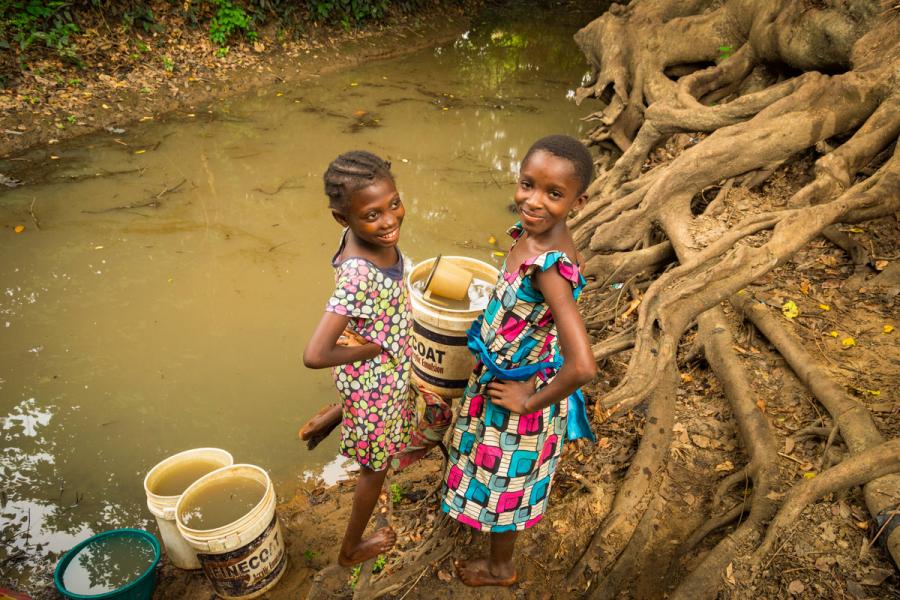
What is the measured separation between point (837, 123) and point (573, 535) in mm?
3309

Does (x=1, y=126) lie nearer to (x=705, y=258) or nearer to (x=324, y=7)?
(x=324, y=7)

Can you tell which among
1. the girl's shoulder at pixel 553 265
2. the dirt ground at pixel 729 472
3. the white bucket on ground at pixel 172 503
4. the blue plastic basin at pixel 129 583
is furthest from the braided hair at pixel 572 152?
the blue plastic basin at pixel 129 583

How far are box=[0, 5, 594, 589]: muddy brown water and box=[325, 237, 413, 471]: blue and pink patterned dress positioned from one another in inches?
57.7

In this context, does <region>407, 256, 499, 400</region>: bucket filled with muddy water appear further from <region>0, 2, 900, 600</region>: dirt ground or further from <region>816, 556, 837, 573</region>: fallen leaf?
<region>816, 556, 837, 573</region>: fallen leaf

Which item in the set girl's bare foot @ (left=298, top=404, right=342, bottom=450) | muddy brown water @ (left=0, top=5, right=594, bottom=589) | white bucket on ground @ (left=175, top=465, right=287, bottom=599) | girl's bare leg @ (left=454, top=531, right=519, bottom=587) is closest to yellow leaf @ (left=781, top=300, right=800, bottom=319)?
girl's bare leg @ (left=454, top=531, right=519, bottom=587)

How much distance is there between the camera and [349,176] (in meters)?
1.95

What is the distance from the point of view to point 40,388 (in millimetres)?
3949

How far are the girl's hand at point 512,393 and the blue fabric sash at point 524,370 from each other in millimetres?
21

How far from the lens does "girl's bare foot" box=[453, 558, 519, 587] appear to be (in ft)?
8.63

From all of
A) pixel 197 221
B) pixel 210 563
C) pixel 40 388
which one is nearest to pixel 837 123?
pixel 210 563

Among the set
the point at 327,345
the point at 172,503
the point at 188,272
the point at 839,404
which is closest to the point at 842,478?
the point at 839,404

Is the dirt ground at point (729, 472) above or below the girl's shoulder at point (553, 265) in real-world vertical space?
below

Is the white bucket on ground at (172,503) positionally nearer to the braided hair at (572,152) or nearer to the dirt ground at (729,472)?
the dirt ground at (729,472)

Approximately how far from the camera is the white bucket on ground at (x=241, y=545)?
8.63 feet
